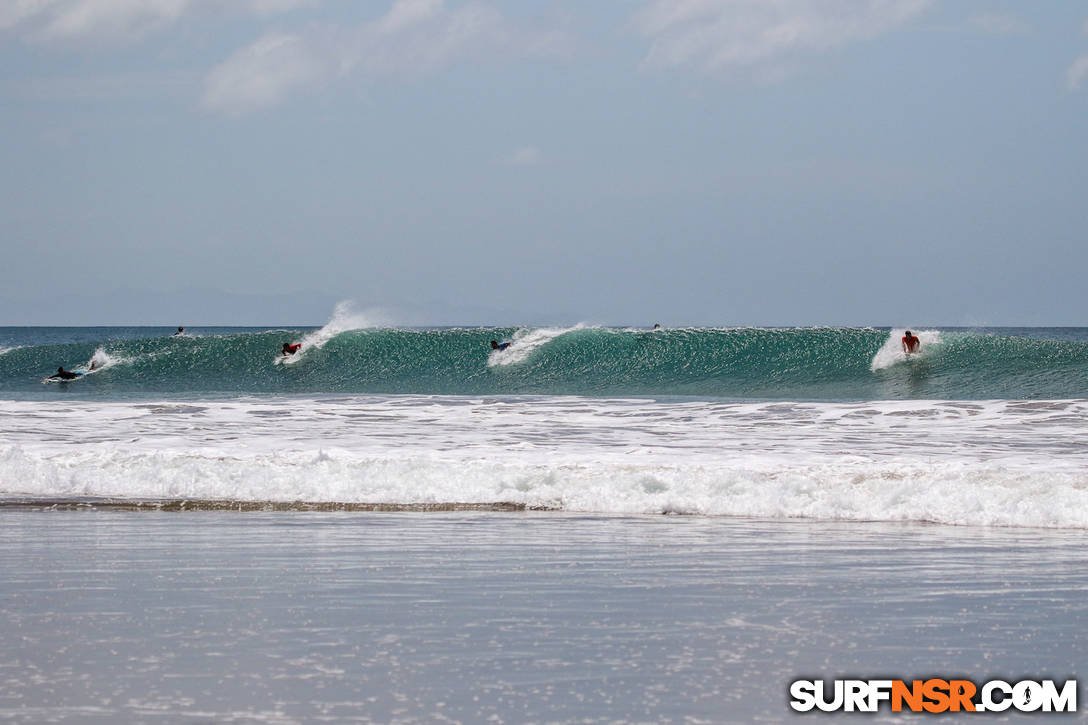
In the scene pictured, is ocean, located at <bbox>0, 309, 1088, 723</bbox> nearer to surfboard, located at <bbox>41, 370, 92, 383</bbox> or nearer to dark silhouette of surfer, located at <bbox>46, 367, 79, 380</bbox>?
dark silhouette of surfer, located at <bbox>46, 367, 79, 380</bbox>

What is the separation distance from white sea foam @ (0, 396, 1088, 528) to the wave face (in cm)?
669

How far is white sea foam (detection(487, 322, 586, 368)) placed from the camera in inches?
1118

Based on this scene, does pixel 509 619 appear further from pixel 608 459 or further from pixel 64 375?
pixel 64 375

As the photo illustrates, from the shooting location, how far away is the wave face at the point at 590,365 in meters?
22.8

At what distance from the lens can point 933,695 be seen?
4203 mm

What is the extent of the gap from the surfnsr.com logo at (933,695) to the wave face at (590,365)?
16135 mm

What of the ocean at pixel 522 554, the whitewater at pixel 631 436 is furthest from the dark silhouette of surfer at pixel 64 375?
the ocean at pixel 522 554

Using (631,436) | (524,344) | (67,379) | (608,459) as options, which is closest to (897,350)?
(524,344)

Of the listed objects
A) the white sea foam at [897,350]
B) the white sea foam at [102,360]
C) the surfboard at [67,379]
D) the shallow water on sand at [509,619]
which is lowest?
the shallow water on sand at [509,619]

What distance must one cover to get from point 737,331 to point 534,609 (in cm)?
2395

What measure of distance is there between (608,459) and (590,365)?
16.0m

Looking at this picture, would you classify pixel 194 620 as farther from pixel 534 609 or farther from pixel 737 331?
pixel 737 331

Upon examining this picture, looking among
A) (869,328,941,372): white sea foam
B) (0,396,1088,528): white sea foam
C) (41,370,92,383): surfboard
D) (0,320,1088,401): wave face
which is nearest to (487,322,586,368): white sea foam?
(0,320,1088,401): wave face

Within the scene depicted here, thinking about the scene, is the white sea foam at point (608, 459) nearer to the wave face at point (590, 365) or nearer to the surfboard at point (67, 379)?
the wave face at point (590, 365)
